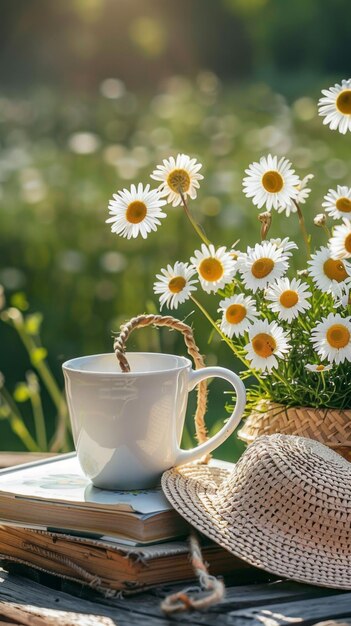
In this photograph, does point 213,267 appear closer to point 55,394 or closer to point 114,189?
point 55,394

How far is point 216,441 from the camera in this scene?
0.90 m

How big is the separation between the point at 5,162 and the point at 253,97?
853mm

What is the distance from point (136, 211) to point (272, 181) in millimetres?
140

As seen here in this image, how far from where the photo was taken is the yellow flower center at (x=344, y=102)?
0.87m

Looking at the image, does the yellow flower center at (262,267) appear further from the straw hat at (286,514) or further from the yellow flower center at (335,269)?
Answer: the straw hat at (286,514)

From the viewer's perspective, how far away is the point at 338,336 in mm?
853

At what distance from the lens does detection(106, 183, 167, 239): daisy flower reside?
915 millimetres

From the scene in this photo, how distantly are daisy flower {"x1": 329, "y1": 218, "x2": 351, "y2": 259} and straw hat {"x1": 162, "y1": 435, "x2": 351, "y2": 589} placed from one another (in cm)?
18

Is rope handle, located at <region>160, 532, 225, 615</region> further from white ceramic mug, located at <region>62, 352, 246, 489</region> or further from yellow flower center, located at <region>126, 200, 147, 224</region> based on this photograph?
yellow flower center, located at <region>126, 200, 147, 224</region>

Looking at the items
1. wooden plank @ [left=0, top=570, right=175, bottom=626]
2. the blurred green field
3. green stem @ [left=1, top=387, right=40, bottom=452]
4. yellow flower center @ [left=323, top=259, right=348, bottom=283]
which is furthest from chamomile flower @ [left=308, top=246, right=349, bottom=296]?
green stem @ [left=1, top=387, right=40, bottom=452]

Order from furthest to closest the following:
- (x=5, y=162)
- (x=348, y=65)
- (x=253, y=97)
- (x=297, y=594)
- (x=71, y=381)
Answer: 1. (x=348, y=65)
2. (x=253, y=97)
3. (x=5, y=162)
4. (x=71, y=381)
5. (x=297, y=594)

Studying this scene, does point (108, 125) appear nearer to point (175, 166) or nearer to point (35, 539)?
point (175, 166)

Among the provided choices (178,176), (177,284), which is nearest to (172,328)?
(177,284)

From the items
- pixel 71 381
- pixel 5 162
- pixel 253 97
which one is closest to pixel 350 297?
pixel 71 381
